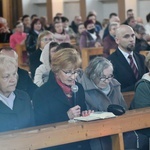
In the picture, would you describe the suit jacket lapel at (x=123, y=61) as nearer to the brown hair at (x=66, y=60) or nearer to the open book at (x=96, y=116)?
the brown hair at (x=66, y=60)

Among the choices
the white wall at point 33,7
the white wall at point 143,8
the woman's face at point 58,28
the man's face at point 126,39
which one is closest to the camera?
the man's face at point 126,39

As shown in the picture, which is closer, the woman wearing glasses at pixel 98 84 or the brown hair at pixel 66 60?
the brown hair at pixel 66 60

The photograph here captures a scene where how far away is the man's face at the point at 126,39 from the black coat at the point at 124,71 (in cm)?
9

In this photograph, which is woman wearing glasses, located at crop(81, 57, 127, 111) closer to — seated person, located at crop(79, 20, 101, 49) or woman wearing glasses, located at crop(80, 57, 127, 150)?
woman wearing glasses, located at crop(80, 57, 127, 150)

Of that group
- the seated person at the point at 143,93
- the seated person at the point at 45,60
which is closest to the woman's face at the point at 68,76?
the seated person at the point at 143,93

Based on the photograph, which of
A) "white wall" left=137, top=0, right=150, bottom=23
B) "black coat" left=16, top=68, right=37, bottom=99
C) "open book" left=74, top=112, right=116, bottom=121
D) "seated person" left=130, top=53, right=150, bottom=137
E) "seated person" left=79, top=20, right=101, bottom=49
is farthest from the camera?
"white wall" left=137, top=0, right=150, bottom=23

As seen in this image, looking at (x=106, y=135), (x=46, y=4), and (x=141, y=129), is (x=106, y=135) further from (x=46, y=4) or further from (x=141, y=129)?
(x=46, y=4)

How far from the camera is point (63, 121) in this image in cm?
427

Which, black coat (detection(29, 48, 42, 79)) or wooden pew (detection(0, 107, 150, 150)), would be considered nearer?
wooden pew (detection(0, 107, 150, 150))

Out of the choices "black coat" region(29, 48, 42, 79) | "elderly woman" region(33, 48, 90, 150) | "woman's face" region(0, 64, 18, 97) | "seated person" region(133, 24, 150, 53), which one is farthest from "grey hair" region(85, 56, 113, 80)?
"seated person" region(133, 24, 150, 53)

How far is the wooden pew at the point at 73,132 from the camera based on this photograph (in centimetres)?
361

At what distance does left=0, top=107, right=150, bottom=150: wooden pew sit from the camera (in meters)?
3.61

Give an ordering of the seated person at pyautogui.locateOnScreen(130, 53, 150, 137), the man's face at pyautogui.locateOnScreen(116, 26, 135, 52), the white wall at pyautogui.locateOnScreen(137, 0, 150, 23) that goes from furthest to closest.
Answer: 1. the white wall at pyautogui.locateOnScreen(137, 0, 150, 23)
2. the man's face at pyautogui.locateOnScreen(116, 26, 135, 52)
3. the seated person at pyautogui.locateOnScreen(130, 53, 150, 137)

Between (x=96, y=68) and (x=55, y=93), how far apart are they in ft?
1.57
